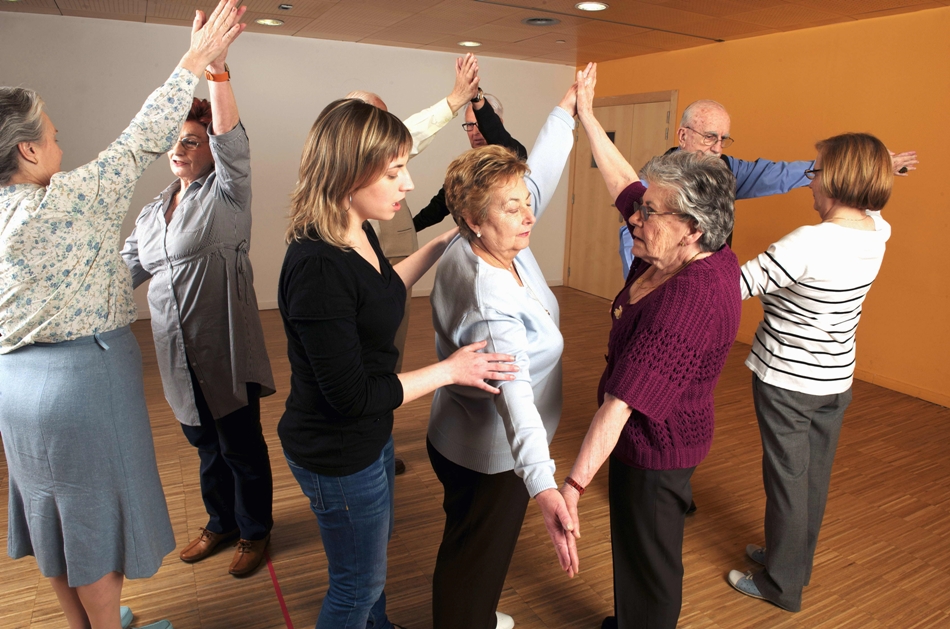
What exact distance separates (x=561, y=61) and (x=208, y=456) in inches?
243

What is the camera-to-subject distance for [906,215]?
441cm

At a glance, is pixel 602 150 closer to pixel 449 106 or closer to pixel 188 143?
pixel 449 106

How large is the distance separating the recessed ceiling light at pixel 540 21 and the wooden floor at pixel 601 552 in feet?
10.0

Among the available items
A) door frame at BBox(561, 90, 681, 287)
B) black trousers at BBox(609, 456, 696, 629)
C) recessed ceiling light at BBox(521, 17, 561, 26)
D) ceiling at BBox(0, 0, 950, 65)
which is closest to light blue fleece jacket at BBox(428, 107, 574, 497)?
black trousers at BBox(609, 456, 696, 629)

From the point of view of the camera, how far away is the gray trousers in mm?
2213

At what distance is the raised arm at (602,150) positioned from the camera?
6.93 ft

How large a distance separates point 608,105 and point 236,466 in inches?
233

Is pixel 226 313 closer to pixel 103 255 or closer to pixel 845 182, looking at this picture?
pixel 103 255

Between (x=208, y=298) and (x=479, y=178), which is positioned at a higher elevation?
(x=479, y=178)

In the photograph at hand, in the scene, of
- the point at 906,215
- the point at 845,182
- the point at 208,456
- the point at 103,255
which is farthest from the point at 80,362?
the point at 906,215

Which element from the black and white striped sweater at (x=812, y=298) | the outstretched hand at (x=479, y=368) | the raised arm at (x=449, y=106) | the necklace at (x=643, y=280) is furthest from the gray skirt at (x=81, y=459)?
the black and white striped sweater at (x=812, y=298)

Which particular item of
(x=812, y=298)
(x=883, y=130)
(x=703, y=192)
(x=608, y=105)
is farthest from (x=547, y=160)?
(x=608, y=105)

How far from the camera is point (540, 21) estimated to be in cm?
502

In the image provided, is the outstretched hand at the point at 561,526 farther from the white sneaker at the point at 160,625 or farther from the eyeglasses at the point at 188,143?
the eyeglasses at the point at 188,143
